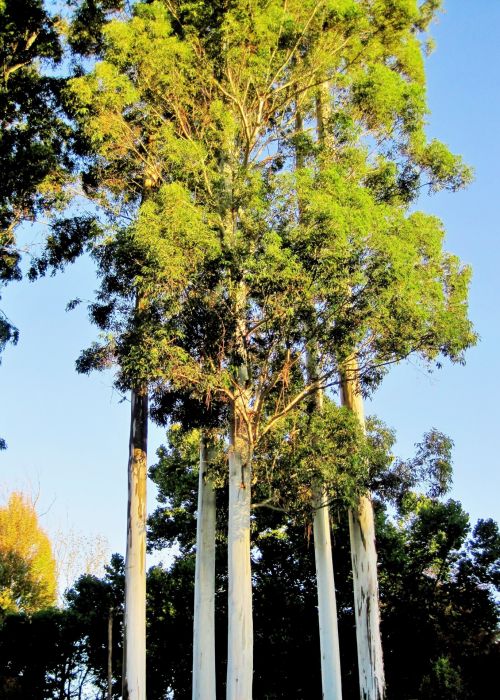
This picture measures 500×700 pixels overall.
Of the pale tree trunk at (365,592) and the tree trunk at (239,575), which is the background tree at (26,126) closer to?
the tree trunk at (239,575)

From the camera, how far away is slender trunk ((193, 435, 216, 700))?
11.2m

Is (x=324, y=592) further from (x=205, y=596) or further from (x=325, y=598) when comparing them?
(x=205, y=596)

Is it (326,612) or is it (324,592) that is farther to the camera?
(324,592)

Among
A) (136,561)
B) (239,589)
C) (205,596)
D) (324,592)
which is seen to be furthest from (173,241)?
(324,592)

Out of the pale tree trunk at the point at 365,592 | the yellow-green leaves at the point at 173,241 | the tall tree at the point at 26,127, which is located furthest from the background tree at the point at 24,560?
the yellow-green leaves at the point at 173,241

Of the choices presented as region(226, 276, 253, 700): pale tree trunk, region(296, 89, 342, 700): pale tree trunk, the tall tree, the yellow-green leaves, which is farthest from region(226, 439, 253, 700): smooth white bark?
the tall tree

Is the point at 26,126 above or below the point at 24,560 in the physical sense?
above

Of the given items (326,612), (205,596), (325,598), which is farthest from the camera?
(325,598)

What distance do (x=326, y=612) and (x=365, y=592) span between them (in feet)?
3.16

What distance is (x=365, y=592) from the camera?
12289mm

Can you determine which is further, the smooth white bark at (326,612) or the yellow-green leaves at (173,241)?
the smooth white bark at (326,612)

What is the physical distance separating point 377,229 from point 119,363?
445 cm

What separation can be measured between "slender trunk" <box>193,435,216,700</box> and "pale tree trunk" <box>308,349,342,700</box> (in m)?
1.87

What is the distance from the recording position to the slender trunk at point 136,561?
34.6 ft
